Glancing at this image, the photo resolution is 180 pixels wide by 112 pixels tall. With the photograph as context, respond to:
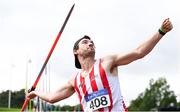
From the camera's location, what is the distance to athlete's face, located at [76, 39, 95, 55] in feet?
25.4

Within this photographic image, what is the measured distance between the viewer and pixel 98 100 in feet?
24.2

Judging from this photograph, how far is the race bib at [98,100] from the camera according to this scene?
736cm

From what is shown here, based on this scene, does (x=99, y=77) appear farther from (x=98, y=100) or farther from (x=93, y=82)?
(x=98, y=100)

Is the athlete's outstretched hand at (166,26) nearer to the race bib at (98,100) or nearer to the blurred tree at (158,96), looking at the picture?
the race bib at (98,100)

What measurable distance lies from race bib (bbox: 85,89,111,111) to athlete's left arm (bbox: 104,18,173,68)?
0.39 metres

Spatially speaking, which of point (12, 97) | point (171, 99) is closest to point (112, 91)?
point (12, 97)

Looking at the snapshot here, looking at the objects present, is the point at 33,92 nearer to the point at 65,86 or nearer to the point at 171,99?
the point at 65,86

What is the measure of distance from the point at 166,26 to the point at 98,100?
1386 millimetres

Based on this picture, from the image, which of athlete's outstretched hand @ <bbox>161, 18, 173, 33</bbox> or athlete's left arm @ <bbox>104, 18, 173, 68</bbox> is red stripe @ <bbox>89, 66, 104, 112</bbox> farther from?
athlete's outstretched hand @ <bbox>161, 18, 173, 33</bbox>

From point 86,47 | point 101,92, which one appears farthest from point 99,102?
→ point 86,47

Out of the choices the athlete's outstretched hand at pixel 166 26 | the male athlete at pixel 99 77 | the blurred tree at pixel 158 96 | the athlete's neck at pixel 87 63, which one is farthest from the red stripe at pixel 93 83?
the blurred tree at pixel 158 96

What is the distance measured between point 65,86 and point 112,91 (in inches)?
43.8

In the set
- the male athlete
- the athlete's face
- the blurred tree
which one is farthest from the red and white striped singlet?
the blurred tree

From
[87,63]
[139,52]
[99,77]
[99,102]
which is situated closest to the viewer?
[139,52]
